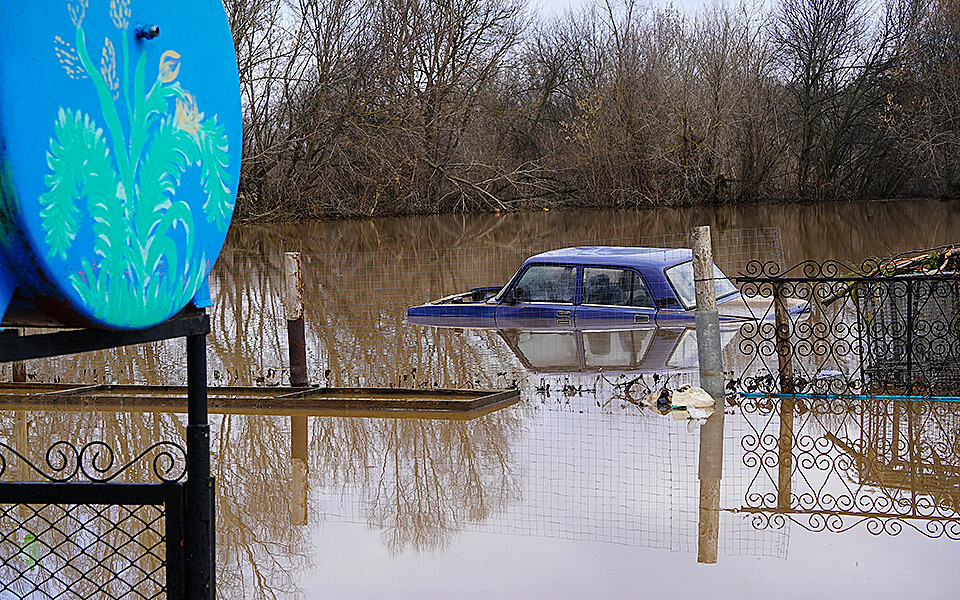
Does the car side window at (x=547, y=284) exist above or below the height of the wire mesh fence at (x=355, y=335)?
above

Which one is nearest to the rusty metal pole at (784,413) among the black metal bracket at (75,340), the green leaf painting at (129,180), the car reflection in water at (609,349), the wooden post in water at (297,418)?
the car reflection in water at (609,349)

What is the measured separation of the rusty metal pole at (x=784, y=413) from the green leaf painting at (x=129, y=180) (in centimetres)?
460

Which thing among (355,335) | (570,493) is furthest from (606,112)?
(570,493)

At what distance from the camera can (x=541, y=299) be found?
12453mm

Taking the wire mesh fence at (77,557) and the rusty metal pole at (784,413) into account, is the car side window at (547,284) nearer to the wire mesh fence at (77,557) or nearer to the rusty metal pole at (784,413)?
the rusty metal pole at (784,413)

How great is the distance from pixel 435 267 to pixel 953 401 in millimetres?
15148

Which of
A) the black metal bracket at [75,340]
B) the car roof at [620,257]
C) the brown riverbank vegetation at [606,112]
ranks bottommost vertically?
the black metal bracket at [75,340]

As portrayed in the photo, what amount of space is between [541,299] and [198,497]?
941 centimetres

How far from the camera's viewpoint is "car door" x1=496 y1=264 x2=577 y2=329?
1227 centimetres

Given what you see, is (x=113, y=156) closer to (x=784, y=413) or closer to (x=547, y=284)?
(x=784, y=413)

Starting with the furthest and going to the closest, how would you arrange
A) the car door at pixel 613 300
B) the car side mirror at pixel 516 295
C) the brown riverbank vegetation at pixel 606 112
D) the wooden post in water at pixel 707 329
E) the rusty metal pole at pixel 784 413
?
the brown riverbank vegetation at pixel 606 112, the car side mirror at pixel 516 295, the car door at pixel 613 300, the wooden post in water at pixel 707 329, the rusty metal pole at pixel 784 413

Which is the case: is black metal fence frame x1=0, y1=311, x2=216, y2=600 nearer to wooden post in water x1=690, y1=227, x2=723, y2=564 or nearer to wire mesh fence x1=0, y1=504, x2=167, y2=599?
wire mesh fence x1=0, y1=504, x2=167, y2=599

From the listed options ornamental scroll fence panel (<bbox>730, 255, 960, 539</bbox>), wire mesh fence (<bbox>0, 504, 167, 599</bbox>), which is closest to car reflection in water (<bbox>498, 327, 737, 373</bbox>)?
ornamental scroll fence panel (<bbox>730, 255, 960, 539</bbox>)

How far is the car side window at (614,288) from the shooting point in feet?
38.8
